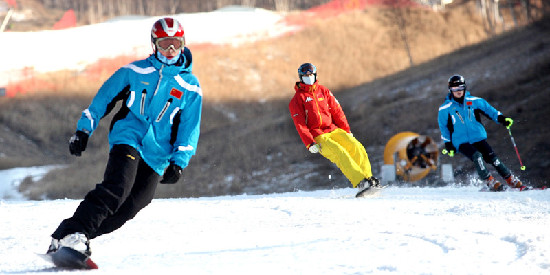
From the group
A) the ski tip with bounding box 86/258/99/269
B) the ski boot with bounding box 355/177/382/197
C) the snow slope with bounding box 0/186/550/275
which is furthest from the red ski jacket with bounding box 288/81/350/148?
the ski tip with bounding box 86/258/99/269

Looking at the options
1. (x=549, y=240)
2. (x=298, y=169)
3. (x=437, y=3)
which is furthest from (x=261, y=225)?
(x=437, y=3)

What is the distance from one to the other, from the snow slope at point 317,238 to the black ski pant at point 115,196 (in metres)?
0.24

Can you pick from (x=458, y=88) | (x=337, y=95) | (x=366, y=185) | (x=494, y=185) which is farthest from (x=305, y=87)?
(x=337, y=95)

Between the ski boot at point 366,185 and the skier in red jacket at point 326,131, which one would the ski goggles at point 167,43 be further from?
the ski boot at point 366,185

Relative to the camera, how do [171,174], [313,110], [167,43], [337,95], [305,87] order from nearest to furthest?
[171,174] < [167,43] < [313,110] < [305,87] < [337,95]

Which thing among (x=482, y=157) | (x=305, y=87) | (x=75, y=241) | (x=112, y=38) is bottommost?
(x=482, y=157)

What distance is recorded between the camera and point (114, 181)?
3918 millimetres

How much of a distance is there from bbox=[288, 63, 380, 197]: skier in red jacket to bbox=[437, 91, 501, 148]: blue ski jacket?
4.88 ft

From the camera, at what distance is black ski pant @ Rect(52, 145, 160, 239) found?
380 centimetres

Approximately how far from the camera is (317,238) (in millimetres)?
4785

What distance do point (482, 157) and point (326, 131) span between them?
220 centimetres

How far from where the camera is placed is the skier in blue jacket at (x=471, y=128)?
29.9 ft

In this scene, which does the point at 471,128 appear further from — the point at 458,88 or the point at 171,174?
the point at 171,174

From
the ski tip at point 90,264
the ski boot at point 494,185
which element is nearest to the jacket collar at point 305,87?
the ski boot at point 494,185
